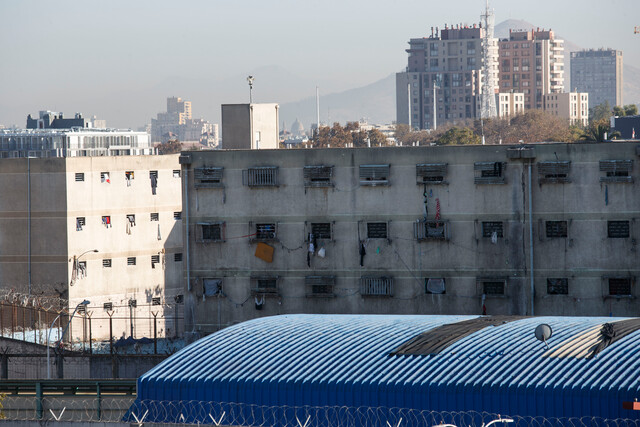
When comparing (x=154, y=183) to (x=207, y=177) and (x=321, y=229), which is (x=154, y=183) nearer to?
(x=207, y=177)

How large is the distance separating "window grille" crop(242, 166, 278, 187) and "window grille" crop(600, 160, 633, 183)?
14.5 meters

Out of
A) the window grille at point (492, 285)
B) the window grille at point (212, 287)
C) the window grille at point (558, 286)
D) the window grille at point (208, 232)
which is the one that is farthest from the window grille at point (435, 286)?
the window grille at point (208, 232)

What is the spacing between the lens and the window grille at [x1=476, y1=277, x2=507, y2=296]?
46719 mm

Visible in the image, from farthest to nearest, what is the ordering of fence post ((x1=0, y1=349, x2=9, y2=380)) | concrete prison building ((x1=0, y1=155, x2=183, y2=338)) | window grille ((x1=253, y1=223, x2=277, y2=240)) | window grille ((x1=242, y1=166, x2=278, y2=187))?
concrete prison building ((x1=0, y1=155, x2=183, y2=338)) < fence post ((x1=0, y1=349, x2=9, y2=380)) < window grille ((x1=253, y1=223, x2=277, y2=240)) < window grille ((x1=242, y1=166, x2=278, y2=187))

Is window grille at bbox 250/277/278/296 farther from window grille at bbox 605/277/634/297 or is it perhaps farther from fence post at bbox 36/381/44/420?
fence post at bbox 36/381/44/420

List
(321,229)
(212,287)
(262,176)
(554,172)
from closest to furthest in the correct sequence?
(554,172) → (321,229) → (262,176) → (212,287)

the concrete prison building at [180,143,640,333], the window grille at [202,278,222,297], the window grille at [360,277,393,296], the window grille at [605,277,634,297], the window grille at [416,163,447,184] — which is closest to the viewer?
the window grille at [605,277,634,297]

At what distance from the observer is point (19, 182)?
69562mm

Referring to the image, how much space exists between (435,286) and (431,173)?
503 centimetres

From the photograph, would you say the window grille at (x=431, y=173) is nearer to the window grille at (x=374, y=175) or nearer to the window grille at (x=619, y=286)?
the window grille at (x=374, y=175)

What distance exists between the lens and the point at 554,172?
45.9 m

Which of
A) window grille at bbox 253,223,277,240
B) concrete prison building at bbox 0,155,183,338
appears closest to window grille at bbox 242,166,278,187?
window grille at bbox 253,223,277,240

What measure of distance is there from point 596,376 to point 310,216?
25391 mm

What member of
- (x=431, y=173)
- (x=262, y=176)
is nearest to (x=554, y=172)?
(x=431, y=173)
